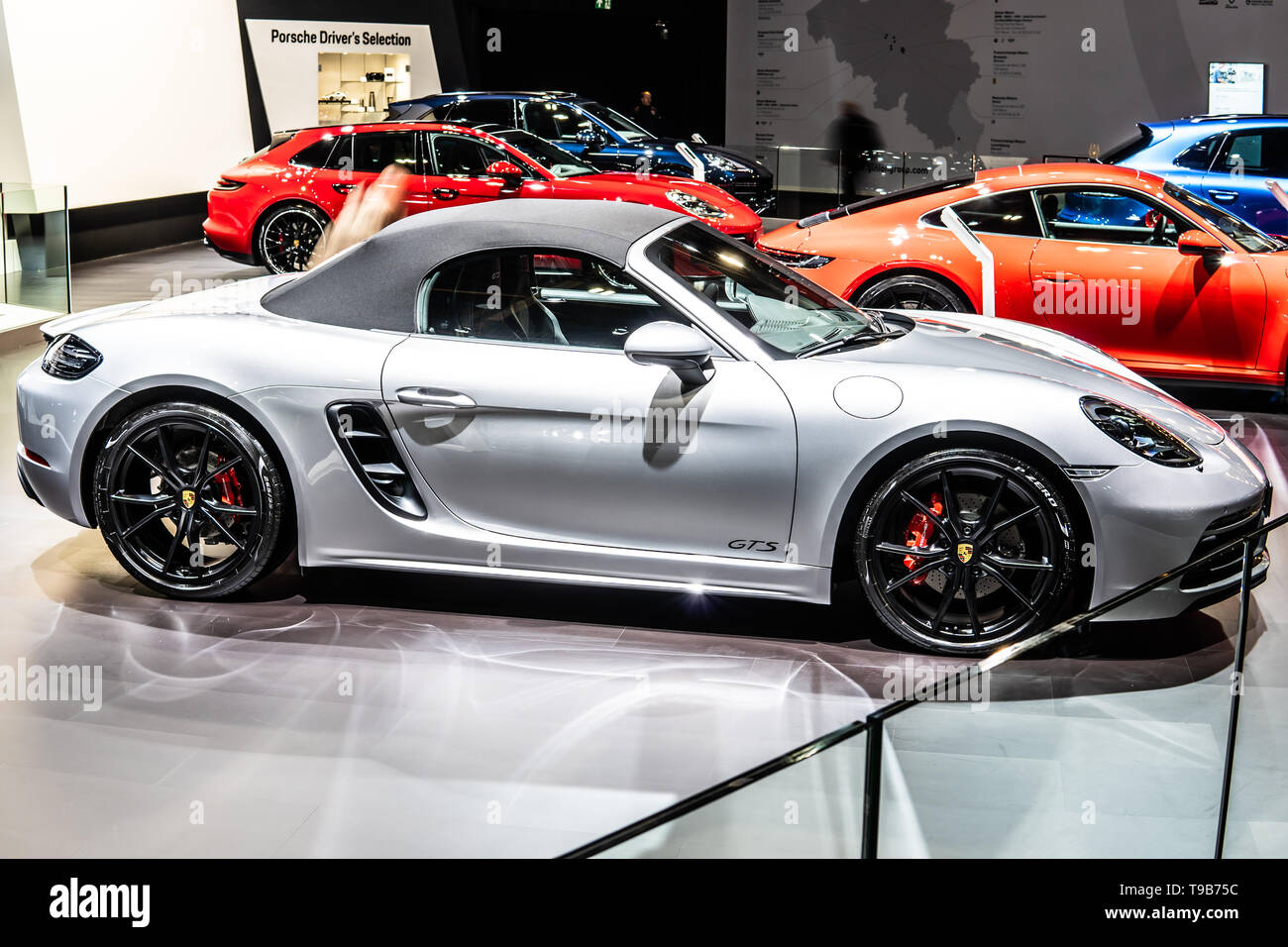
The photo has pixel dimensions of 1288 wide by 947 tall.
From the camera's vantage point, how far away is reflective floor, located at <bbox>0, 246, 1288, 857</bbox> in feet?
7.99

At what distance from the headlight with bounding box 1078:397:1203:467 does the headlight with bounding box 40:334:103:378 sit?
3.38 m

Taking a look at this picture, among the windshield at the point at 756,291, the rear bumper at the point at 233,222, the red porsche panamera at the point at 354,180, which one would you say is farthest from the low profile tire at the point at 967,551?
the rear bumper at the point at 233,222

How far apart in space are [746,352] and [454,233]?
1.11 metres

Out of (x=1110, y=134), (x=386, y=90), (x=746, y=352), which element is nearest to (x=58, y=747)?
(x=746, y=352)

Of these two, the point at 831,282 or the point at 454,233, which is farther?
the point at 831,282

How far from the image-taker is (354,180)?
11.4 m

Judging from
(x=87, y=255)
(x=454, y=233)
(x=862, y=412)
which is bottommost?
(x=87, y=255)

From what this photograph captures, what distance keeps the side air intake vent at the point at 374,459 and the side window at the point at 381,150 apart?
764 cm

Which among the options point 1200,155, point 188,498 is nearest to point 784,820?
point 188,498

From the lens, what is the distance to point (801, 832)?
2141 millimetres

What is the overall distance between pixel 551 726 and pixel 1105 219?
5067 millimetres

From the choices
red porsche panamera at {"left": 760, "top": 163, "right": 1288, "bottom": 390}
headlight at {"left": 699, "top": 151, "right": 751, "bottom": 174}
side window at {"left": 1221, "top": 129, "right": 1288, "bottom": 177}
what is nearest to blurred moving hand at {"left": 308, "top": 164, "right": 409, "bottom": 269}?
red porsche panamera at {"left": 760, "top": 163, "right": 1288, "bottom": 390}
